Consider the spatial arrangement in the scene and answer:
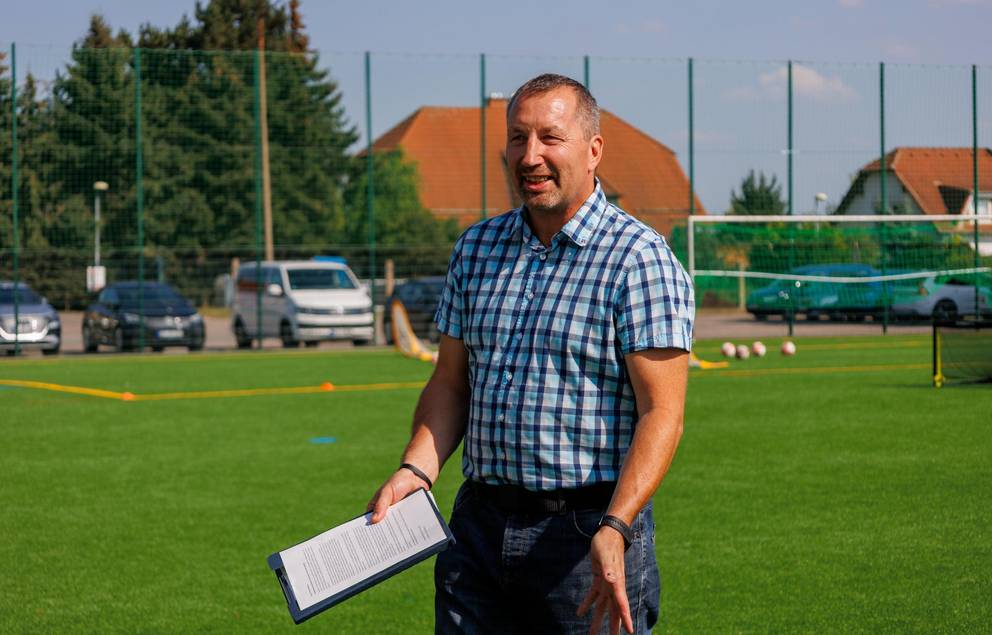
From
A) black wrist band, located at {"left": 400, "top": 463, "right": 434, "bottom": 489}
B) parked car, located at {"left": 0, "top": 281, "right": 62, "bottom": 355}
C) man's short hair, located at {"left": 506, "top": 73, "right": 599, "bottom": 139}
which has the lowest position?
parked car, located at {"left": 0, "top": 281, "right": 62, "bottom": 355}

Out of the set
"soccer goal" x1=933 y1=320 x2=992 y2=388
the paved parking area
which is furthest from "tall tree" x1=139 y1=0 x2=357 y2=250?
"soccer goal" x1=933 y1=320 x2=992 y2=388

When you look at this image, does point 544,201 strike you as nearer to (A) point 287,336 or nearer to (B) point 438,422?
(B) point 438,422

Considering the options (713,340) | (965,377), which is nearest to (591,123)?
(965,377)

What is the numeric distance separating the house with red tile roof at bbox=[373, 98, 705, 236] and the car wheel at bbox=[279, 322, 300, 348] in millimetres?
4751

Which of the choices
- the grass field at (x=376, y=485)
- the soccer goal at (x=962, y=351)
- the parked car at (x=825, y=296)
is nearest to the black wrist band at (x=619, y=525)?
the grass field at (x=376, y=485)

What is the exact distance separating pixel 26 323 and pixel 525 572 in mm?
24660

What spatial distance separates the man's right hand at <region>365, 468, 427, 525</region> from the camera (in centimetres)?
341

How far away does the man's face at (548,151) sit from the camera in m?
3.39

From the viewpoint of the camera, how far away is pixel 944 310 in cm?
2969

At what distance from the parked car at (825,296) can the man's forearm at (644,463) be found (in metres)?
26.9

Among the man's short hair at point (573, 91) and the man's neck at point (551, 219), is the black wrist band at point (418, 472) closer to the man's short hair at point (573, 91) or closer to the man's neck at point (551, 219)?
the man's neck at point (551, 219)

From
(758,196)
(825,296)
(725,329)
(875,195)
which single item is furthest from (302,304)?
(875,195)

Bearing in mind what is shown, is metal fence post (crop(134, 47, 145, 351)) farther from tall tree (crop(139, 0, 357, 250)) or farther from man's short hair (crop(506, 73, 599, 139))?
man's short hair (crop(506, 73, 599, 139))

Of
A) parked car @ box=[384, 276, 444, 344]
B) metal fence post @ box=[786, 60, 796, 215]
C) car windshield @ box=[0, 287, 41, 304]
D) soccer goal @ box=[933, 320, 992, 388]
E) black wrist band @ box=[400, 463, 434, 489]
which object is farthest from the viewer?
metal fence post @ box=[786, 60, 796, 215]
